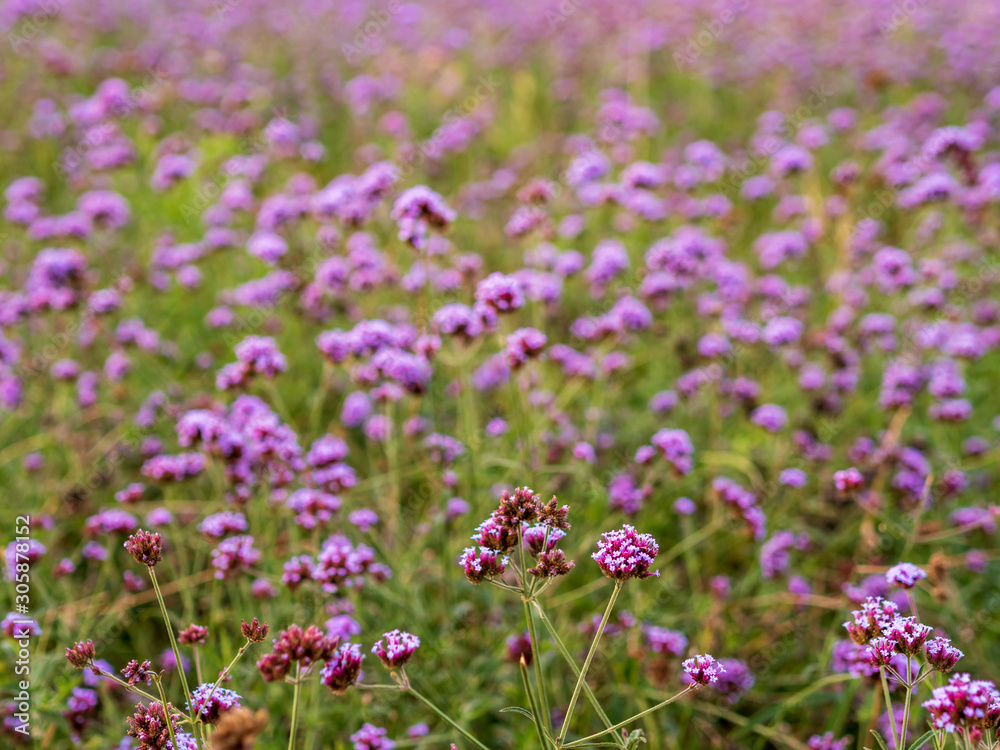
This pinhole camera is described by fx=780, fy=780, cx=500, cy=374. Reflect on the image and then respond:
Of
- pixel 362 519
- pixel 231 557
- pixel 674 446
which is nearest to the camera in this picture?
pixel 231 557

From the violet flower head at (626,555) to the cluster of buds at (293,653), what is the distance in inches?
28.3

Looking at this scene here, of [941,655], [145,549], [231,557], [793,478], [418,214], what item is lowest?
[793,478]

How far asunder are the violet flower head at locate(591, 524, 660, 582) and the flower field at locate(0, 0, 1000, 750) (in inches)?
0.4

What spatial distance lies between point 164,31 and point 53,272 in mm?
9350

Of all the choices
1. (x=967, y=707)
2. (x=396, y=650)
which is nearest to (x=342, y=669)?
(x=396, y=650)

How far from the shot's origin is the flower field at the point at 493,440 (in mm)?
2852

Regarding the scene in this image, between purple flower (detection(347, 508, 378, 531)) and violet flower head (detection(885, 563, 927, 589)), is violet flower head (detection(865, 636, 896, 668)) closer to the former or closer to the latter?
violet flower head (detection(885, 563, 927, 589))

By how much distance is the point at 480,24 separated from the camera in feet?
43.1

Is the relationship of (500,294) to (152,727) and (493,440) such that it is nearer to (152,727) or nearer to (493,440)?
(493,440)

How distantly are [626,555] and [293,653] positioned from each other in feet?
2.79

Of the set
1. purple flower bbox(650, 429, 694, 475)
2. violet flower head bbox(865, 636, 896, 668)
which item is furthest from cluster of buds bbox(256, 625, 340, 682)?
purple flower bbox(650, 429, 694, 475)

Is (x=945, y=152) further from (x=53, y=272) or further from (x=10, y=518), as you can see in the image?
(x=10, y=518)

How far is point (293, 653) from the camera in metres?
1.89

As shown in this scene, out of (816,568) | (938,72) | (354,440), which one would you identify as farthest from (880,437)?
(938,72)
